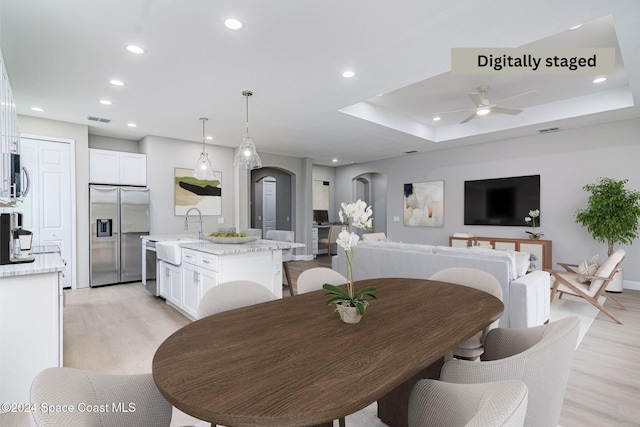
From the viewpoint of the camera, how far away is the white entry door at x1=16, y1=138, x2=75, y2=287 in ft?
15.5

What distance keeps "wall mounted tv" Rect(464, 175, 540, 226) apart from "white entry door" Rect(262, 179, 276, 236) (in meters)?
5.48

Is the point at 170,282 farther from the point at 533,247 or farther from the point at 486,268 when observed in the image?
the point at 533,247

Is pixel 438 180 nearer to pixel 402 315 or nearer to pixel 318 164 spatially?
pixel 318 164

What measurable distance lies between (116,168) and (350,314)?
5.79 m

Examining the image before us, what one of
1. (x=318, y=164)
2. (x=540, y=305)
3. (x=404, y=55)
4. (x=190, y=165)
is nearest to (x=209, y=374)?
(x=404, y=55)

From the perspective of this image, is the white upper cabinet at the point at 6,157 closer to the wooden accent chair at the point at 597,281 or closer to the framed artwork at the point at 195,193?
the framed artwork at the point at 195,193

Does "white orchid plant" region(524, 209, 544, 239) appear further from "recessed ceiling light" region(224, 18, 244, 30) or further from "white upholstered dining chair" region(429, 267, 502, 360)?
"recessed ceiling light" region(224, 18, 244, 30)

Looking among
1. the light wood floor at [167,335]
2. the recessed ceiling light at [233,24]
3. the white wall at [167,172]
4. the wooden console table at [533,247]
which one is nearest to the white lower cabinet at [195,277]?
the light wood floor at [167,335]

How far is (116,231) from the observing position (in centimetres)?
539

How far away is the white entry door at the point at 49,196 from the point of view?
4730mm

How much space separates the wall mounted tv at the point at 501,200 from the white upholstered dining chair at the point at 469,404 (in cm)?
599

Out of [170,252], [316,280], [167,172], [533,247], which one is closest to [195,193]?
[167,172]

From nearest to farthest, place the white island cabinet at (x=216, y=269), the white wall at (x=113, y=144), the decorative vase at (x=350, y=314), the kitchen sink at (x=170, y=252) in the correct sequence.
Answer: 1. the decorative vase at (x=350, y=314)
2. the white island cabinet at (x=216, y=269)
3. the kitchen sink at (x=170, y=252)
4. the white wall at (x=113, y=144)

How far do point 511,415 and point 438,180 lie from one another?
7.16 m
